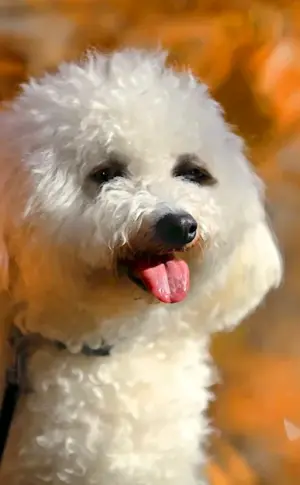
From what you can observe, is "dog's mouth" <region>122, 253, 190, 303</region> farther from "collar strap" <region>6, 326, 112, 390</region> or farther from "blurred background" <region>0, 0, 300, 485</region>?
"blurred background" <region>0, 0, 300, 485</region>

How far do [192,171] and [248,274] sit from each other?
6.1 inches

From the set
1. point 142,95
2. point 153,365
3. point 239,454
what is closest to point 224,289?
point 153,365

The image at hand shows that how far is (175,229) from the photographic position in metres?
0.77

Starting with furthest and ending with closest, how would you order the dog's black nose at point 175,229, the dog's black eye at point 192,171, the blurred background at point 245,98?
the blurred background at point 245,98 < the dog's black eye at point 192,171 < the dog's black nose at point 175,229

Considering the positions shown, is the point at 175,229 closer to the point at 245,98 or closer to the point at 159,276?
the point at 159,276

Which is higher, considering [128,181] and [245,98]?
[245,98]

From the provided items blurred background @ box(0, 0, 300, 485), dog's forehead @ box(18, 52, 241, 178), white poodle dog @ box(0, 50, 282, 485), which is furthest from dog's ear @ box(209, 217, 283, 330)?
blurred background @ box(0, 0, 300, 485)

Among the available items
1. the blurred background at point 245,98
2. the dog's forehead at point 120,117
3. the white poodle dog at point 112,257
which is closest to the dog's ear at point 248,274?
the white poodle dog at point 112,257

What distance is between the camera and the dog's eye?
0.86 meters

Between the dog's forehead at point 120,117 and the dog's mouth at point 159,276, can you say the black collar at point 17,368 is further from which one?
the dog's forehead at point 120,117

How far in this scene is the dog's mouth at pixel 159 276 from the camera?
0.82 meters

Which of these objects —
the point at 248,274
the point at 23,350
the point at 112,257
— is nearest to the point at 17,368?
the point at 23,350

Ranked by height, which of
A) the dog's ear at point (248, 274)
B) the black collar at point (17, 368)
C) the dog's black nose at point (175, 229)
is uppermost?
the dog's ear at point (248, 274)

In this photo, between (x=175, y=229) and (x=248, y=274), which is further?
(x=248, y=274)
